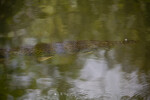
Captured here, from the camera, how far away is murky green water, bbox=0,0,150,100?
1803mm

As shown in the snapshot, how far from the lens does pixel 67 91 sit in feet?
5.90

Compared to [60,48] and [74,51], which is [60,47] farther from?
[74,51]

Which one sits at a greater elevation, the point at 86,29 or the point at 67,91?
the point at 86,29

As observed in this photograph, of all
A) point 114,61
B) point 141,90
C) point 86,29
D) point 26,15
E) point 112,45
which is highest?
point 26,15

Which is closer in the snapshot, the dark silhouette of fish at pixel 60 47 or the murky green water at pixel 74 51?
the murky green water at pixel 74 51

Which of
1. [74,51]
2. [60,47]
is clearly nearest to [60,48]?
[60,47]

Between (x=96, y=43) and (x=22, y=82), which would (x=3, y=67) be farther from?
(x=96, y=43)

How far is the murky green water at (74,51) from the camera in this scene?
1803 mm

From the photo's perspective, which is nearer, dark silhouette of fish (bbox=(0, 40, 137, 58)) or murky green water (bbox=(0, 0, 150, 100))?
murky green water (bbox=(0, 0, 150, 100))

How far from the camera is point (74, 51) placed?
1.98m

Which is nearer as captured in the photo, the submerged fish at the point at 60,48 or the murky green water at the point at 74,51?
the murky green water at the point at 74,51

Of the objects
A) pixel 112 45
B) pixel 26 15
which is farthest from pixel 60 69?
pixel 26 15

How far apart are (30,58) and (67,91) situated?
21.9 inches

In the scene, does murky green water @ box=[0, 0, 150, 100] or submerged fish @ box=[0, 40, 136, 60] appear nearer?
murky green water @ box=[0, 0, 150, 100]
